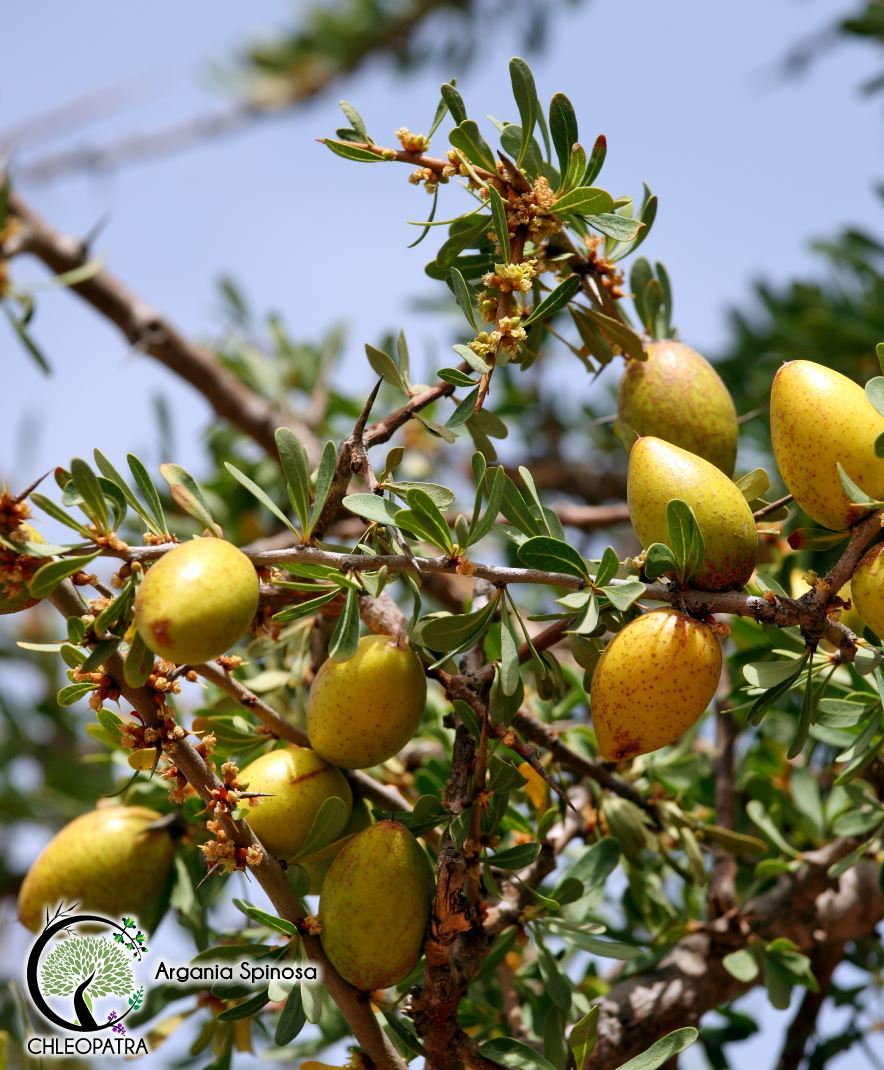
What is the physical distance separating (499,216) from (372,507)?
344 mm

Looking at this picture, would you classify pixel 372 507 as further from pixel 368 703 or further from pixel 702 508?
pixel 702 508

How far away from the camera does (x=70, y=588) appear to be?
1.24 m

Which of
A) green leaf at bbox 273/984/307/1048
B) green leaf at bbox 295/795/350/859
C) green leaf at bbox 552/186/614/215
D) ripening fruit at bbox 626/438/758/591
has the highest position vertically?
green leaf at bbox 552/186/614/215

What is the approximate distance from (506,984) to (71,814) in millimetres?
1370

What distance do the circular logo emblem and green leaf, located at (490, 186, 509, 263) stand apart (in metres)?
1.02

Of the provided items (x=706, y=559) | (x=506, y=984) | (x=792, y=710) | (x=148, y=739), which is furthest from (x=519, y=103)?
(x=792, y=710)

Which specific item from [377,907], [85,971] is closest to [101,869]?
[85,971]

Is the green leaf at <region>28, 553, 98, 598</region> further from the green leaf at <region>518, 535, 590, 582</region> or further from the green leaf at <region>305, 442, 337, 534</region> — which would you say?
the green leaf at <region>518, 535, 590, 582</region>

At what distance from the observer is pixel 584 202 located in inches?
52.2

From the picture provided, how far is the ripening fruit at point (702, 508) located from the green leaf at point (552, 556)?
0.11 metres

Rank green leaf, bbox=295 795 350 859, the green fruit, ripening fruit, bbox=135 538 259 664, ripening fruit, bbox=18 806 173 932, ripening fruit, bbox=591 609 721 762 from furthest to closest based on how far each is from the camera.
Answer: ripening fruit, bbox=18 806 173 932, the green fruit, green leaf, bbox=295 795 350 859, ripening fruit, bbox=591 609 721 762, ripening fruit, bbox=135 538 259 664

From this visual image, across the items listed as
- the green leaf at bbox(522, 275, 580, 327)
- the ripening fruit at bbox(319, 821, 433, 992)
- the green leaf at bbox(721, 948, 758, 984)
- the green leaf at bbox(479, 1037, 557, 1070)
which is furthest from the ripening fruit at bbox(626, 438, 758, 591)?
the green leaf at bbox(721, 948, 758, 984)

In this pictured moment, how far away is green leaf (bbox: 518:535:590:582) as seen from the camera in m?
1.21

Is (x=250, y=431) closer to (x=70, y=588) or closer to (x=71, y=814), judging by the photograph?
(x=71, y=814)
